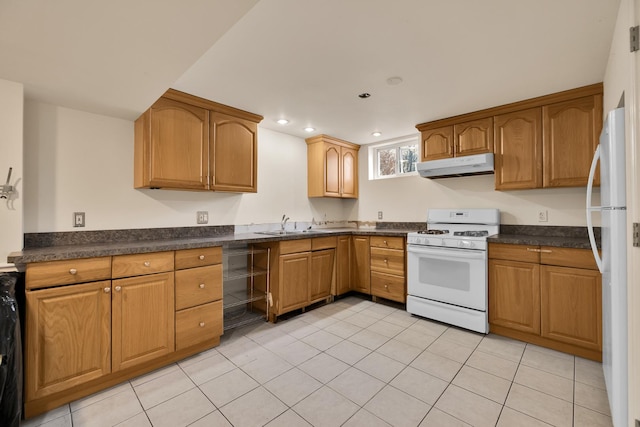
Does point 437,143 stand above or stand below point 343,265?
above

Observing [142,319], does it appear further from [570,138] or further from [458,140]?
[570,138]

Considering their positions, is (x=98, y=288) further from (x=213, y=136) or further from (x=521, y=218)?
(x=521, y=218)

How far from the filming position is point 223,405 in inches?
67.2

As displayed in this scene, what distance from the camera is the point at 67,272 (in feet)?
5.63

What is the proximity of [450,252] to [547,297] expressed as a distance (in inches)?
32.2

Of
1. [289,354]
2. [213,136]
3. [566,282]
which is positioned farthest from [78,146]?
[566,282]

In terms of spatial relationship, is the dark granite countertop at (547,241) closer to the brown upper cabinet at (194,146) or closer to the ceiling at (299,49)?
the ceiling at (299,49)

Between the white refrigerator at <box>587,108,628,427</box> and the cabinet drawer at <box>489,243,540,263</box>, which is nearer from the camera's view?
the white refrigerator at <box>587,108,628,427</box>

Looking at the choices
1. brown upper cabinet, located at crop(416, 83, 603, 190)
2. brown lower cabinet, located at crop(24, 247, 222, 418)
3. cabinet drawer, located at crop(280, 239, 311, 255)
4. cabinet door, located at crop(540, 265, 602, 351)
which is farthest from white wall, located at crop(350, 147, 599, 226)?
brown lower cabinet, located at crop(24, 247, 222, 418)

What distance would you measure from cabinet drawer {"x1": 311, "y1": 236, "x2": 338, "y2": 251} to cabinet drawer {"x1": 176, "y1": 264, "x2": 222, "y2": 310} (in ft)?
3.83

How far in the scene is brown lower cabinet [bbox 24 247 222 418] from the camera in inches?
64.3

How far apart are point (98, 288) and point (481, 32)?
2.85 m

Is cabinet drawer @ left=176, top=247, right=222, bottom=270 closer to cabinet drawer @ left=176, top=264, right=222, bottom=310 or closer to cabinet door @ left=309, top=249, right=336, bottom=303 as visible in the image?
cabinet drawer @ left=176, top=264, right=222, bottom=310

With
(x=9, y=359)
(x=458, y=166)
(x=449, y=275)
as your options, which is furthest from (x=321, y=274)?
(x=9, y=359)
